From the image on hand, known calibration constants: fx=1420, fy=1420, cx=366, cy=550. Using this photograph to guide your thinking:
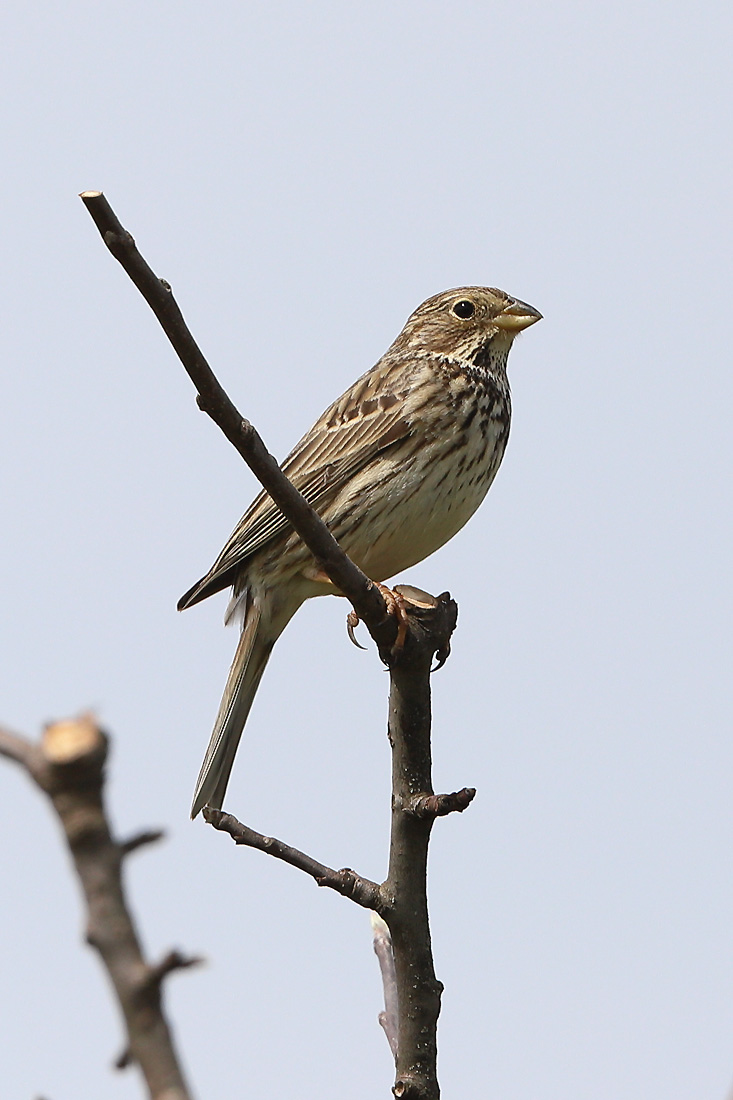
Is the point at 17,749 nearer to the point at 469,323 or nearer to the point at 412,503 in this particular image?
the point at 412,503

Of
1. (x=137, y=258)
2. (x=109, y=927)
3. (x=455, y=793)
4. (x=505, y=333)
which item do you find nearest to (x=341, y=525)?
(x=505, y=333)

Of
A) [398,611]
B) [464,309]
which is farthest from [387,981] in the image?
[464,309]

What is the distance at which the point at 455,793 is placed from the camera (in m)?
4.46

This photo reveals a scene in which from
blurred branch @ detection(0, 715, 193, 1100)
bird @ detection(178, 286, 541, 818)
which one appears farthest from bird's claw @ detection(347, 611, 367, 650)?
blurred branch @ detection(0, 715, 193, 1100)

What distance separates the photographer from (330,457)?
7484 mm

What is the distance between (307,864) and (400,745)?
0.60 meters

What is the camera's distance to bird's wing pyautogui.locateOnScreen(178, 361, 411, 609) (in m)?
7.27

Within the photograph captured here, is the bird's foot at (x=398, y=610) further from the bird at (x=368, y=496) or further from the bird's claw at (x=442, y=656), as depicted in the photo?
the bird at (x=368, y=496)

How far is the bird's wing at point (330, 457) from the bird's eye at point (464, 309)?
63 cm

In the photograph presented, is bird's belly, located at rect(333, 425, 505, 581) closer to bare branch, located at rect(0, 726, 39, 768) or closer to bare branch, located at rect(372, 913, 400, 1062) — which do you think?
bare branch, located at rect(372, 913, 400, 1062)

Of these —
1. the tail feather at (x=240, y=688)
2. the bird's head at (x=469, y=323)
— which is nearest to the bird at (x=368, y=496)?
the tail feather at (x=240, y=688)

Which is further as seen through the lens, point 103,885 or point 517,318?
point 517,318

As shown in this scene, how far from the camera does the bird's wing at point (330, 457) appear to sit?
727 centimetres

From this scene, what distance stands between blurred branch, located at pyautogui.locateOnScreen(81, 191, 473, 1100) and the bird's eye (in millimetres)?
3537
